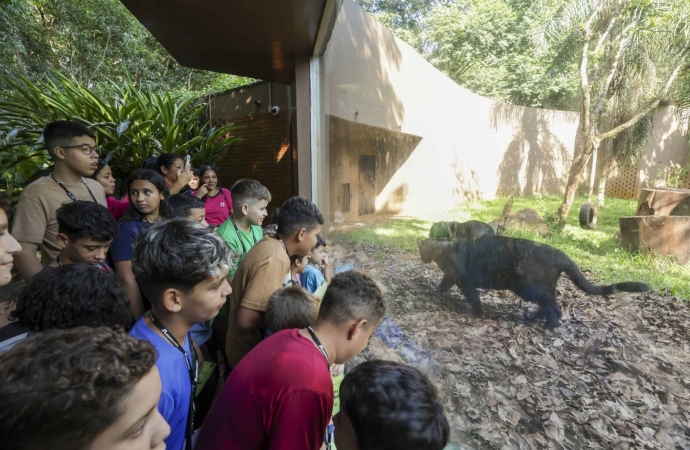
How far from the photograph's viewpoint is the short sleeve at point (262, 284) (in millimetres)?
1559

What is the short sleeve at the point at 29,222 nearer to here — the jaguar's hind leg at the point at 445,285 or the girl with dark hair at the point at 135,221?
the girl with dark hair at the point at 135,221

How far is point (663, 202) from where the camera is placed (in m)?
0.92

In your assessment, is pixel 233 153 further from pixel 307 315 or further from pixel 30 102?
pixel 307 315

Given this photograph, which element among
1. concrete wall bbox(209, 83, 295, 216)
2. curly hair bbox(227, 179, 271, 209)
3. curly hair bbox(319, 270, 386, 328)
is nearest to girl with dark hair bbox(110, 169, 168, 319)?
curly hair bbox(227, 179, 271, 209)

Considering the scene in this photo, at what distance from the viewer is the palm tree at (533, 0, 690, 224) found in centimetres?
89

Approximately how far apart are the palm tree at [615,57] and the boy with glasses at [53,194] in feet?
7.33

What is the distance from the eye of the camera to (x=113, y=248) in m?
1.91

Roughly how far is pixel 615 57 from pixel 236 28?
10.7 feet

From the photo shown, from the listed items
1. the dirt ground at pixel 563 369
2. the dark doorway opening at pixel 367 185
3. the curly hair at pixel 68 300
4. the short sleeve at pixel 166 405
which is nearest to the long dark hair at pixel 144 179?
the curly hair at pixel 68 300

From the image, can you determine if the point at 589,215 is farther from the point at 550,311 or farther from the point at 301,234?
the point at 301,234

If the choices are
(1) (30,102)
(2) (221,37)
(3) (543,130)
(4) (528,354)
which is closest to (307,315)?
(4) (528,354)

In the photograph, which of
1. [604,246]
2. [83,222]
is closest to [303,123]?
[83,222]

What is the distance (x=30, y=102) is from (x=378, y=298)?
17.2 ft

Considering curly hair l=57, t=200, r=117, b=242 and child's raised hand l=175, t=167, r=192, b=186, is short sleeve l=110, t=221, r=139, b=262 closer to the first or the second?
curly hair l=57, t=200, r=117, b=242
